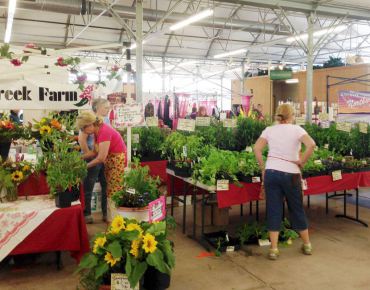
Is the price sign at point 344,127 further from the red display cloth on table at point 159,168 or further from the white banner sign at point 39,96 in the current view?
the white banner sign at point 39,96

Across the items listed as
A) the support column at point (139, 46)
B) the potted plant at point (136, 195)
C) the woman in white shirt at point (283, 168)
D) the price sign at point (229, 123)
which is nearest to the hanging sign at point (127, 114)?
the potted plant at point (136, 195)

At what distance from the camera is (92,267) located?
8.53 feet

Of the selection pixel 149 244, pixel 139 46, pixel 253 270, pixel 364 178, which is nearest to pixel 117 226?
pixel 149 244

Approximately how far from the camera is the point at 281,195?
3.71 metres

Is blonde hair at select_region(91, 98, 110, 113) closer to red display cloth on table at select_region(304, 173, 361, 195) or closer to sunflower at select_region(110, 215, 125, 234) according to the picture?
sunflower at select_region(110, 215, 125, 234)

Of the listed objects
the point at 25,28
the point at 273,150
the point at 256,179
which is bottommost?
the point at 256,179

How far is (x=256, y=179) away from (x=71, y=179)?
1775 millimetres

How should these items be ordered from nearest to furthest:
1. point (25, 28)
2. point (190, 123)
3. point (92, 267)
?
point (92, 267) → point (190, 123) → point (25, 28)

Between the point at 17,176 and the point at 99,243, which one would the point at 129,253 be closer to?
the point at 99,243

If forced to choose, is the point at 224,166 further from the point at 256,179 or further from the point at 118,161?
the point at 118,161

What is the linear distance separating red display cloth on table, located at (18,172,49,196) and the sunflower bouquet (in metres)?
1.15

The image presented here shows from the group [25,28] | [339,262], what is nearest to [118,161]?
[339,262]

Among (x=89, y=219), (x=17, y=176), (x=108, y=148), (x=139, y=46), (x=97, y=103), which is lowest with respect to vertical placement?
(x=89, y=219)

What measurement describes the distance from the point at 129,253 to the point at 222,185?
1.49m
